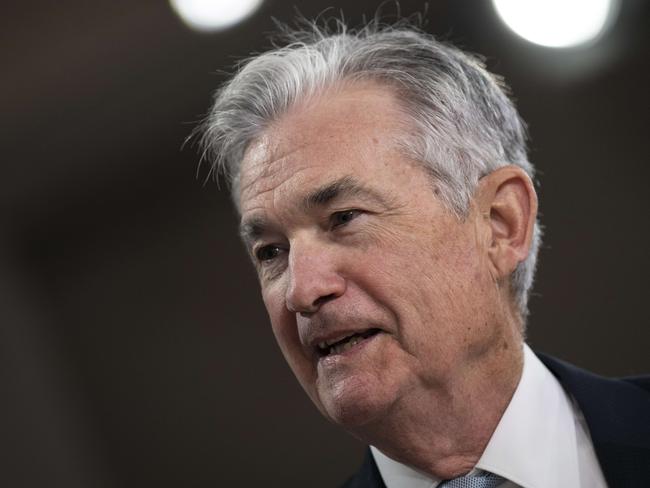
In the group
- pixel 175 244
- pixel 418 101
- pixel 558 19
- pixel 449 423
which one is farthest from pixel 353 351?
pixel 175 244

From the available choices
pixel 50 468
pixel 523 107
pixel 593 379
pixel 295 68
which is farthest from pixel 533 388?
pixel 50 468

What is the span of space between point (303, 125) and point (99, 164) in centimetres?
222

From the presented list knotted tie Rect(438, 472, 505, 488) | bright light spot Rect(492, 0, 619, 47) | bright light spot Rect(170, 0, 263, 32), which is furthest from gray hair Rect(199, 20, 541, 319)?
bright light spot Rect(170, 0, 263, 32)

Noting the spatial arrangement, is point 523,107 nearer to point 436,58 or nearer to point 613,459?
point 436,58

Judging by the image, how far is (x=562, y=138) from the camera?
3.50 metres

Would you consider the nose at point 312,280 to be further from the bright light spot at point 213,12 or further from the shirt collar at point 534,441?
the bright light spot at point 213,12

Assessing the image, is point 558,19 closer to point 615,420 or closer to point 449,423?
point 615,420

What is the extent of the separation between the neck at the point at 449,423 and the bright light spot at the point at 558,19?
1.68 metres

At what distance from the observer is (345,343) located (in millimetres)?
1724

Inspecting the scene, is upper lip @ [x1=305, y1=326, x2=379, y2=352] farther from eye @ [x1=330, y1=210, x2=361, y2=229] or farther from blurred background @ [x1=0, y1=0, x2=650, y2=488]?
blurred background @ [x1=0, y1=0, x2=650, y2=488]

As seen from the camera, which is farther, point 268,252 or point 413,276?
point 268,252

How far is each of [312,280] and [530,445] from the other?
55 centimetres

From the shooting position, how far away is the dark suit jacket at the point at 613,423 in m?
1.73

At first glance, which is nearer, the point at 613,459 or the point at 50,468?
the point at 613,459
